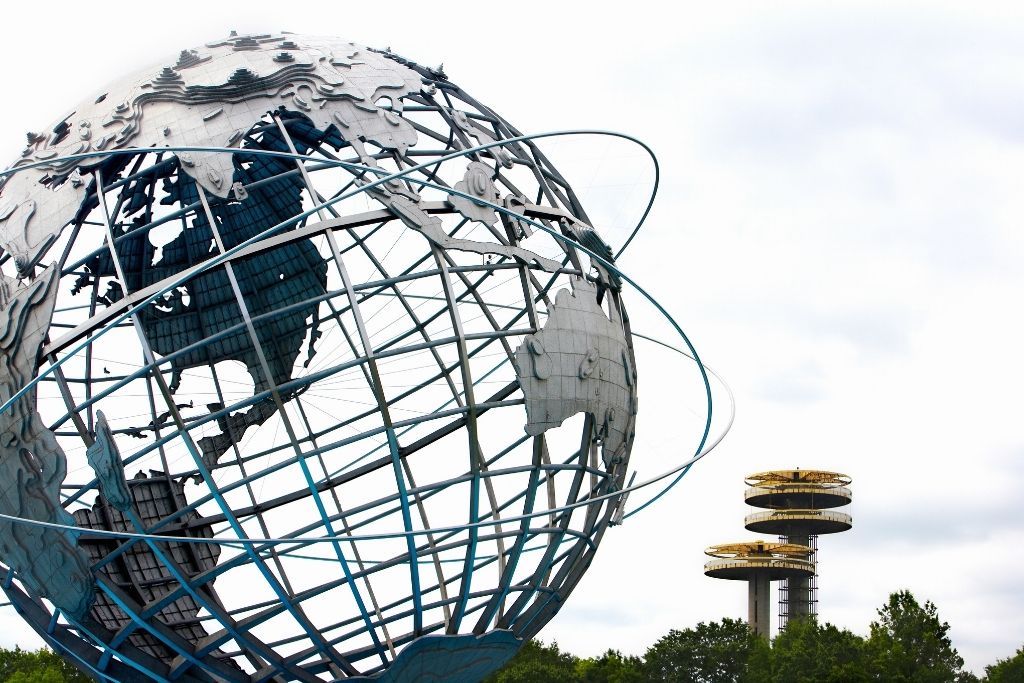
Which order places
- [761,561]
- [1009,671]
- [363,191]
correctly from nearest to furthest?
[363,191] < [1009,671] < [761,561]

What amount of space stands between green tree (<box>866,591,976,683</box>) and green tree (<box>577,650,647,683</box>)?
6038 millimetres

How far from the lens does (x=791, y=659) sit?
3941 centimetres

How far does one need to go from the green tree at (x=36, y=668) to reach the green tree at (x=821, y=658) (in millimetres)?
17308

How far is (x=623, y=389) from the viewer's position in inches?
604

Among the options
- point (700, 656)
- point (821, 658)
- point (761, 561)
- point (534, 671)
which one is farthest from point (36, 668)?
point (761, 561)

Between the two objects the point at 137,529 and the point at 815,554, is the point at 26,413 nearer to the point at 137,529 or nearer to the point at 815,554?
the point at 137,529

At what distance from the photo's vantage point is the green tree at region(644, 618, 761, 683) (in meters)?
42.8

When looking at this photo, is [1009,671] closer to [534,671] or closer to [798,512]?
[534,671]

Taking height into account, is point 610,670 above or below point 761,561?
below

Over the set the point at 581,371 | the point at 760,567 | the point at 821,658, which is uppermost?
the point at 760,567

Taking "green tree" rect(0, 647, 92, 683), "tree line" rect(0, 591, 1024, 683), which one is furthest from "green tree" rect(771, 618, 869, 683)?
"green tree" rect(0, 647, 92, 683)

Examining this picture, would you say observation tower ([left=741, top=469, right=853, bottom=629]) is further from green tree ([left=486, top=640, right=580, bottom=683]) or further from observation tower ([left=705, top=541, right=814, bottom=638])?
green tree ([left=486, top=640, right=580, bottom=683])

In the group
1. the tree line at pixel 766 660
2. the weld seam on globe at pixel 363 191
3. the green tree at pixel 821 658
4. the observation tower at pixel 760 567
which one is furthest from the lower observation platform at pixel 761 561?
the weld seam on globe at pixel 363 191

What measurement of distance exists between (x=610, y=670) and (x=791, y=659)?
4770 millimetres
